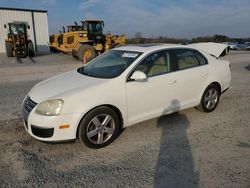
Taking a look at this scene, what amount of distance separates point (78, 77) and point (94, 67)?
1.69ft

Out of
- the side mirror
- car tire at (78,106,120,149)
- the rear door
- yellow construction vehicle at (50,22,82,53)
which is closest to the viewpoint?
car tire at (78,106,120,149)

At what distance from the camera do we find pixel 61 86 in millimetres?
3938

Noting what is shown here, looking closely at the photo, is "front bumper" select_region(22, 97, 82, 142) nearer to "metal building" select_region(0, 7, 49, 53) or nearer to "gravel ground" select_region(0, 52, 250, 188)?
"gravel ground" select_region(0, 52, 250, 188)

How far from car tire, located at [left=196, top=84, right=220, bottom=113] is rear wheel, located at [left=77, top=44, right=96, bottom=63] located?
12106 mm

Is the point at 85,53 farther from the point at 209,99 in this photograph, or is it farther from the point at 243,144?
the point at 243,144

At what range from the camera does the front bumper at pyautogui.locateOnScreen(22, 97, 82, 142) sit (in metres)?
3.45

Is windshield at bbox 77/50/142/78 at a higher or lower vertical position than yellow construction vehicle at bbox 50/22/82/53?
lower

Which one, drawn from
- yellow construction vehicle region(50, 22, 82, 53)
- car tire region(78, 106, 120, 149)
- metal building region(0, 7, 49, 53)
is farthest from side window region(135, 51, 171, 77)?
metal building region(0, 7, 49, 53)

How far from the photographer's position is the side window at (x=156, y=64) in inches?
167

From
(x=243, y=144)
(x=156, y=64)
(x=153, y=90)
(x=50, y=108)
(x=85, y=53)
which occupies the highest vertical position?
(x=85, y=53)

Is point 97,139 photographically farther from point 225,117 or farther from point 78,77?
point 225,117

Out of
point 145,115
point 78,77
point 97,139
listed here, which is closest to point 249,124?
point 145,115

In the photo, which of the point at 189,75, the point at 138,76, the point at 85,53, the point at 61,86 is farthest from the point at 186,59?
the point at 85,53

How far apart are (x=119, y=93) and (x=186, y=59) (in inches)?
70.3
